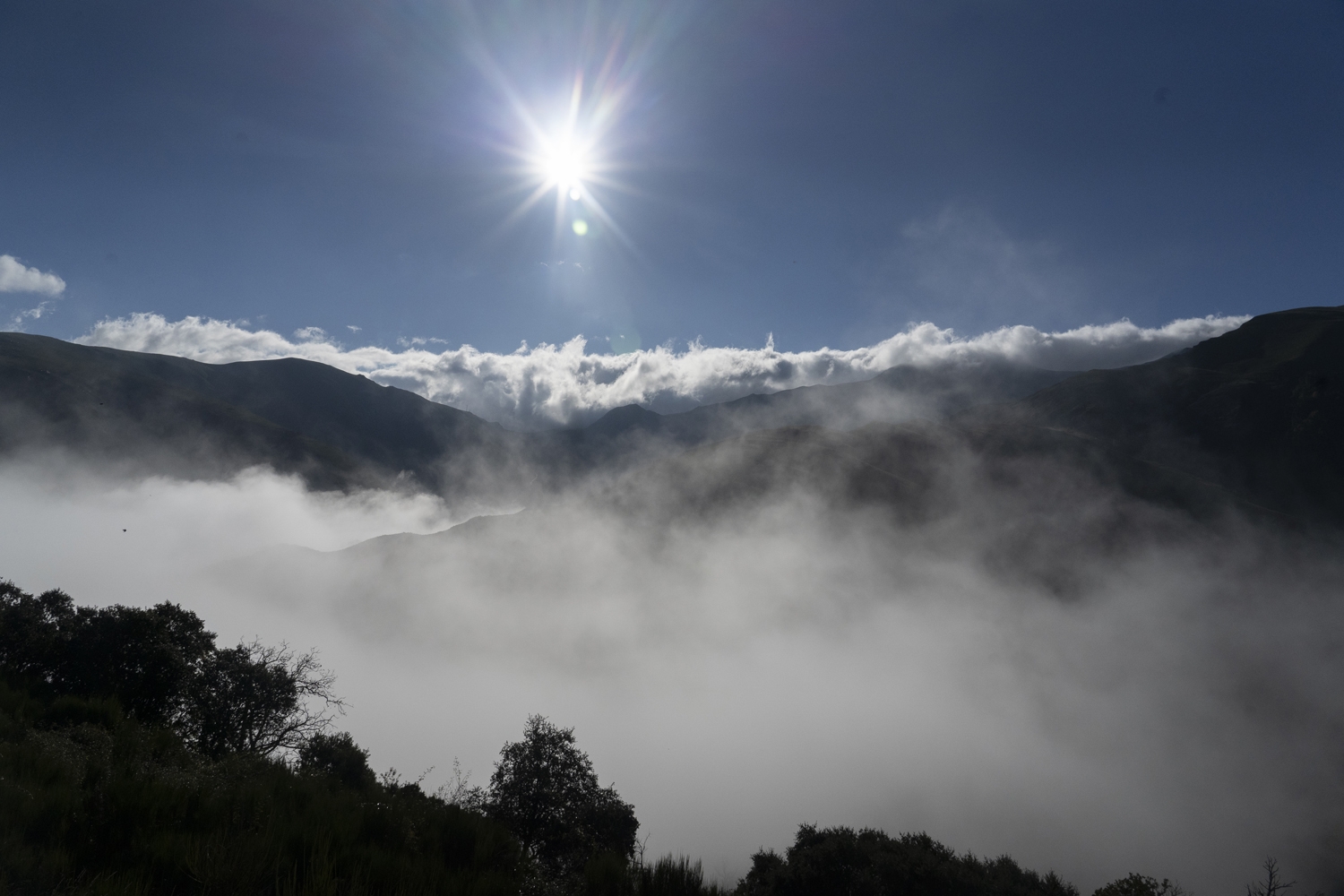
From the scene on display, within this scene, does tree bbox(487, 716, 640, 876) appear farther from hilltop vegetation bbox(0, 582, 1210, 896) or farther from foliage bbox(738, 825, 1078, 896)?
foliage bbox(738, 825, 1078, 896)

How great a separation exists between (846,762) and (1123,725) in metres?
45.8

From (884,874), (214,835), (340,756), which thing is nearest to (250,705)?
(340,756)

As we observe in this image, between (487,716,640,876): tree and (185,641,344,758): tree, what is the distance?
7.42 meters

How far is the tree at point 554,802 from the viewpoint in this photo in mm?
22828

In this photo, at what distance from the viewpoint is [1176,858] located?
7781 centimetres

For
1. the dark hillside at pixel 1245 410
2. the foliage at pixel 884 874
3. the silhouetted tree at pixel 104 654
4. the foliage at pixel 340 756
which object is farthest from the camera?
the dark hillside at pixel 1245 410

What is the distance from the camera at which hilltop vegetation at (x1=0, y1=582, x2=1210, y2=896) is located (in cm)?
533

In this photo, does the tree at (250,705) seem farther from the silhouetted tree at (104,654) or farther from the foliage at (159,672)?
the silhouetted tree at (104,654)

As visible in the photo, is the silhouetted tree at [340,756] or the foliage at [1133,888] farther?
the foliage at [1133,888]

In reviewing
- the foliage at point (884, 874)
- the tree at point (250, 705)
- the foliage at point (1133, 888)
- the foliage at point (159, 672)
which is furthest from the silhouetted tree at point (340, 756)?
the foliage at point (1133, 888)

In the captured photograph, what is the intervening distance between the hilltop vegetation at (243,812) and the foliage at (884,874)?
0.06 metres

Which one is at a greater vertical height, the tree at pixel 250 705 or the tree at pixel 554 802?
the tree at pixel 250 705

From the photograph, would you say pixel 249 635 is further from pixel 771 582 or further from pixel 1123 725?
pixel 1123 725

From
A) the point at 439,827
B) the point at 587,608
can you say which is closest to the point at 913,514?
the point at 587,608
